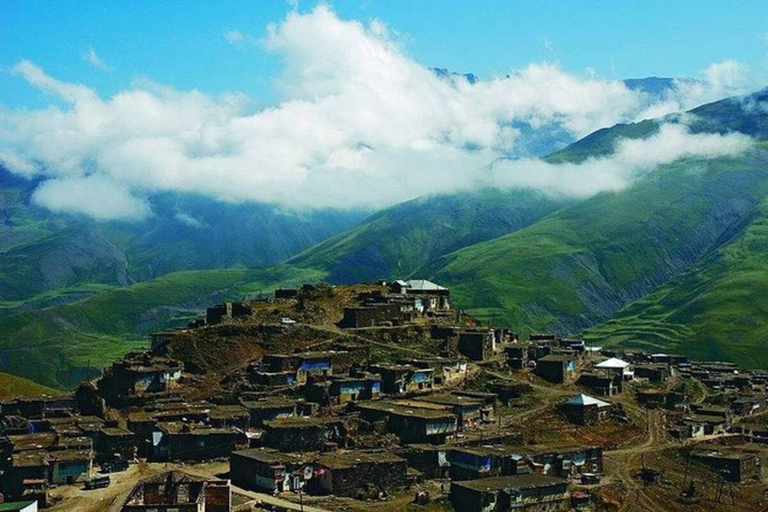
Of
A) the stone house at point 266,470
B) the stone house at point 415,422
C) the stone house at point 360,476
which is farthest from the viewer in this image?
the stone house at point 415,422

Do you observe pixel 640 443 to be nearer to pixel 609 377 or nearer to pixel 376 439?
pixel 609 377

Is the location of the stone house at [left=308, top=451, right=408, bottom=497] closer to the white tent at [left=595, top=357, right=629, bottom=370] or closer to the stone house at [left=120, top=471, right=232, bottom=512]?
the stone house at [left=120, top=471, right=232, bottom=512]

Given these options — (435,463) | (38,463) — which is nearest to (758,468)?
(435,463)

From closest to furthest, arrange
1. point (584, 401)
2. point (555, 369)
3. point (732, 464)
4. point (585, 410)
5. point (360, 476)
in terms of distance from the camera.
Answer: point (360, 476)
point (732, 464)
point (585, 410)
point (584, 401)
point (555, 369)

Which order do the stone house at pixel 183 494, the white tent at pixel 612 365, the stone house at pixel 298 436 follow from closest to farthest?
the stone house at pixel 183 494 → the stone house at pixel 298 436 → the white tent at pixel 612 365

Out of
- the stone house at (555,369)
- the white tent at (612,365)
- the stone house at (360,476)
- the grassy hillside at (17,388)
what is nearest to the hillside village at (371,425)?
the stone house at (360,476)

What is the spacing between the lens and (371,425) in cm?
6875

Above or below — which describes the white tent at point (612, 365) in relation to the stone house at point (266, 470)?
above

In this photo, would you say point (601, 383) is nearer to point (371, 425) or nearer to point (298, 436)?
point (371, 425)

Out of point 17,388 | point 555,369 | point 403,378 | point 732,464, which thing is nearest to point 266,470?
point 403,378

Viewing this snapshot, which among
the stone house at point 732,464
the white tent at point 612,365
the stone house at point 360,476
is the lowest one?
the stone house at point 732,464

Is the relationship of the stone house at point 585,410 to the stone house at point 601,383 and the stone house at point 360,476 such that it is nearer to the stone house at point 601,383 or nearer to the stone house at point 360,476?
the stone house at point 601,383

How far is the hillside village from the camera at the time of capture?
2228 inches

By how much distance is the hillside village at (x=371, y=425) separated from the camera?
56.6m
